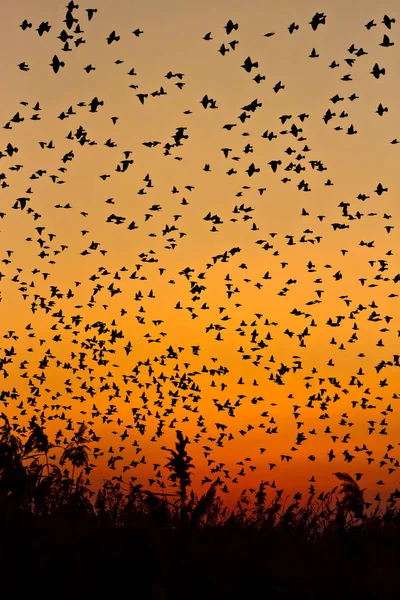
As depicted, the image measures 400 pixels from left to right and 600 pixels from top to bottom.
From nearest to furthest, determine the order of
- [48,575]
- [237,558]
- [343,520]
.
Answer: [48,575] < [237,558] < [343,520]

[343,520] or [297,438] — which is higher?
[297,438]

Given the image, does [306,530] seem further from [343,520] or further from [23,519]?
[23,519]

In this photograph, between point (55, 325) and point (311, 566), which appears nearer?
point (311, 566)

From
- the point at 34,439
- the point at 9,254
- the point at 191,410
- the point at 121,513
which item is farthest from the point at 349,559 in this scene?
the point at 9,254

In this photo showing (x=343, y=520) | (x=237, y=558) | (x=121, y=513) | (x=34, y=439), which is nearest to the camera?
(x=237, y=558)

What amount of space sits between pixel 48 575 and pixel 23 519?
164 centimetres

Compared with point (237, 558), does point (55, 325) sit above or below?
above

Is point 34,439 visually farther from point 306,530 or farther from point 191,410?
point 191,410

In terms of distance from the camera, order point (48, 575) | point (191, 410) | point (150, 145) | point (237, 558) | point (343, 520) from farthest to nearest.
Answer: point (191, 410), point (150, 145), point (343, 520), point (237, 558), point (48, 575)

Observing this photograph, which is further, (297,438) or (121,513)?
(297,438)

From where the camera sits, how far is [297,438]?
4016 cm

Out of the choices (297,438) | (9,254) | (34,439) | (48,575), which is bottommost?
(48,575)

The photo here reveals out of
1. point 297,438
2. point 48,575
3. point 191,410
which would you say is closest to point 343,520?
point 48,575

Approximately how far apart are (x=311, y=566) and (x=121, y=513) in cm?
246
